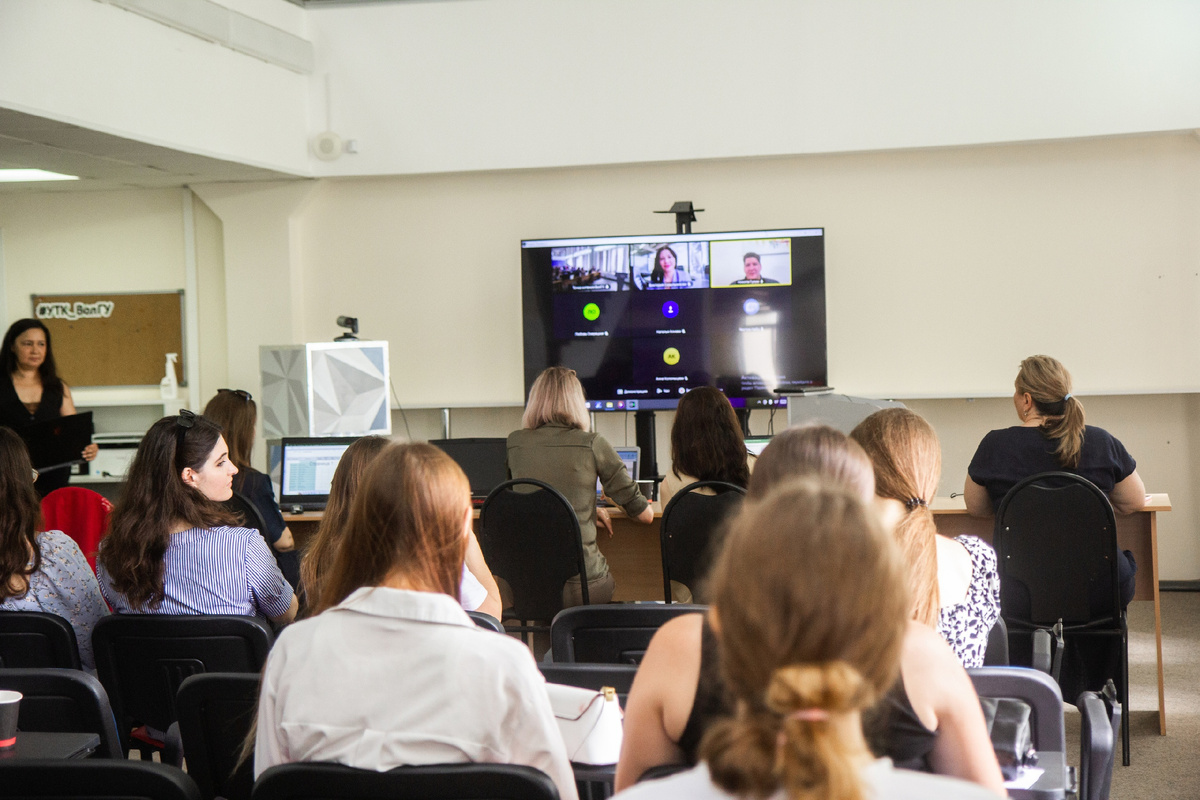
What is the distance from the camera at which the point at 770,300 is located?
5.70 metres

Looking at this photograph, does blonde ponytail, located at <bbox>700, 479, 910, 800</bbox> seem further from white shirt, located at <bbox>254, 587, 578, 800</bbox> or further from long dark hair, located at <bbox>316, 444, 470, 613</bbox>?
long dark hair, located at <bbox>316, 444, 470, 613</bbox>

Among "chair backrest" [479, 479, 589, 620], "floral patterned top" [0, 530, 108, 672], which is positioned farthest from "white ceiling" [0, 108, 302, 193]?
"chair backrest" [479, 479, 589, 620]

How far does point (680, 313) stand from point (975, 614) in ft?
12.4

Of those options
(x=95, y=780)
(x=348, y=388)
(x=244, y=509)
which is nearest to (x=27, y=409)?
(x=348, y=388)

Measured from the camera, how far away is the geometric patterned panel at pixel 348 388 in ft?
18.9

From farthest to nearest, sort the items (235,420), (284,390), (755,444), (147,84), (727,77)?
(727,77)
(284,390)
(147,84)
(755,444)
(235,420)

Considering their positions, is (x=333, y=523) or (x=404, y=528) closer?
(x=404, y=528)

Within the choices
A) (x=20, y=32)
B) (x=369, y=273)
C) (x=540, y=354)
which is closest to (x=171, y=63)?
(x=20, y=32)

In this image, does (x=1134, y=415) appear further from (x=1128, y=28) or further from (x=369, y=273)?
(x=369, y=273)

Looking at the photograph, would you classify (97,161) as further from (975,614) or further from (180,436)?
(975,614)

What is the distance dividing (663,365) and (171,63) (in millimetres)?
2933

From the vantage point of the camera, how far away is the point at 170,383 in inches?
263

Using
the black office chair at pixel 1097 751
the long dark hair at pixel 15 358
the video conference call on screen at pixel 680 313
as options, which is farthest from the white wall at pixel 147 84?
the black office chair at pixel 1097 751

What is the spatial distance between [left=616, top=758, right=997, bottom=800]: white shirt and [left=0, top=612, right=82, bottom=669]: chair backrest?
1820 mm
